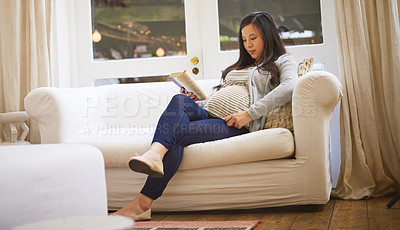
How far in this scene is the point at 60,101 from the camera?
2.29m

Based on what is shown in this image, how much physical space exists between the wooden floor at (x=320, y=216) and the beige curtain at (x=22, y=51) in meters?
1.43

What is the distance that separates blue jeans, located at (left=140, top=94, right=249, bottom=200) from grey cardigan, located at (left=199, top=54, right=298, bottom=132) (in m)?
0.13

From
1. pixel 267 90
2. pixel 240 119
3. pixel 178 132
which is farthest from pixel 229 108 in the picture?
pixel 178 132

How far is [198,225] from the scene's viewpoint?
1788 millimetres

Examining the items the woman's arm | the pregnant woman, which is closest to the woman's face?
the pregnant woman

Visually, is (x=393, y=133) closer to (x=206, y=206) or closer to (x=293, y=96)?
(x=293, y=96)

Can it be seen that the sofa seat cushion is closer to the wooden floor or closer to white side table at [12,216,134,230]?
the wooden floor

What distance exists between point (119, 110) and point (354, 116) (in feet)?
4.81

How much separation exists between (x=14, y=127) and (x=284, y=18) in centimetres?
204

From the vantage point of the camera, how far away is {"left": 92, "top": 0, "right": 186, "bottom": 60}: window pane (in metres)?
3.39

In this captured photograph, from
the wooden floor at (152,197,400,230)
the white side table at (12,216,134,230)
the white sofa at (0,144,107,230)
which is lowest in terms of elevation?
the wooden floor at (152,197,400,230)

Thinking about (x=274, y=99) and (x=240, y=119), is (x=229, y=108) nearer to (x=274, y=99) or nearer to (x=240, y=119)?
(x=240, y=119)

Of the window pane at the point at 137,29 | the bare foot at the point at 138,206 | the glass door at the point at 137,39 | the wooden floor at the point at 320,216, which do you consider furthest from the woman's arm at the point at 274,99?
the window pane at the point at 137,29

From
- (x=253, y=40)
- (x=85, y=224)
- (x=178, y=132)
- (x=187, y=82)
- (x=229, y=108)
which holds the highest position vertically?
(x=253, y=40)
